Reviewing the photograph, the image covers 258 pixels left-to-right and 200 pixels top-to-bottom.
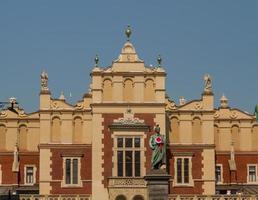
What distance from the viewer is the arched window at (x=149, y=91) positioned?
72.0 metres

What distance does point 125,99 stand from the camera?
72.1 meters

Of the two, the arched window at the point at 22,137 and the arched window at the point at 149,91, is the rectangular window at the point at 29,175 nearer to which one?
the arched window at the point at 22,137

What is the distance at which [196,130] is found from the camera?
74.2 meters

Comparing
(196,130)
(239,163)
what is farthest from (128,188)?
(239,163)

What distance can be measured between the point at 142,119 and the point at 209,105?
19.8 feet

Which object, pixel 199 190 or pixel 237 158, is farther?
pixel 237 158

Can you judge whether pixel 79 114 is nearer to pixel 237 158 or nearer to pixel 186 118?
pixel 186 118

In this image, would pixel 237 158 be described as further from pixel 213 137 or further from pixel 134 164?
pixel 134 164

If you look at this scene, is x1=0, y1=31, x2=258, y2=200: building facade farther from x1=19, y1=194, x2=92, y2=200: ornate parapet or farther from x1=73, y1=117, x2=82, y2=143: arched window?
x1=19, y1=194, x2=92, y2=200: ornate parapet

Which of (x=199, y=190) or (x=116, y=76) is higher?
(x=116, y=76)

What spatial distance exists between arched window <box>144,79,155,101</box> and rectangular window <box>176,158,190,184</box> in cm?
547

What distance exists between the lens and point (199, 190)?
237ft

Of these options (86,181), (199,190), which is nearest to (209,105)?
(199,190)

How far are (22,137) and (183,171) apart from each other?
13.8 m
